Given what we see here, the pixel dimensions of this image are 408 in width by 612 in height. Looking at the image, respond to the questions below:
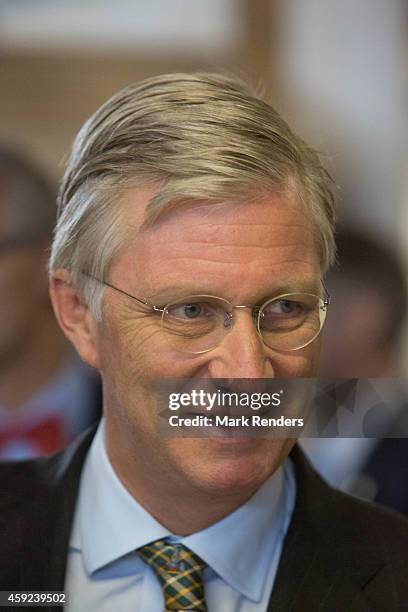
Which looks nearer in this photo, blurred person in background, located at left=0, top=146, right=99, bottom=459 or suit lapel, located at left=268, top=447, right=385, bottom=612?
suit lapel, located at left=268, top=447, right=385, bottom=612

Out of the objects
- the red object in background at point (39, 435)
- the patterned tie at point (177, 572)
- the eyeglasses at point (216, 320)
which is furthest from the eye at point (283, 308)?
the red object in background at point (39, 435)

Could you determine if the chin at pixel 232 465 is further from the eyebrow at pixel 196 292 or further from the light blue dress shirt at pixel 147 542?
the eyebrow at pixel 196 292

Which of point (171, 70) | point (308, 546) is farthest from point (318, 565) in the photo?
point (171, 70)

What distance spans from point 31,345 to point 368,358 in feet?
1.60

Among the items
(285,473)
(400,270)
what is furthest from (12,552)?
(400,270)

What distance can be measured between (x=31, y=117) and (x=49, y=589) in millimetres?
672

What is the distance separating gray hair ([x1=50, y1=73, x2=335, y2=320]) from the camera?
895mm

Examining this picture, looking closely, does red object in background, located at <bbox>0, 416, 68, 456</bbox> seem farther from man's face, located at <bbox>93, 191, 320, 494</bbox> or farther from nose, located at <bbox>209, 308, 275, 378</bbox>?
nose, located at <bbox>209, 308, 275, 378</bbox>

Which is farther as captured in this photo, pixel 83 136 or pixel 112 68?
pixel 112 68

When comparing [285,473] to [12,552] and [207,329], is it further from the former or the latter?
[12,552]

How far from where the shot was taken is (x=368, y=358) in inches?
41.8

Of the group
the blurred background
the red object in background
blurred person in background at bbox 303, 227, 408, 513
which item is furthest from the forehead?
the red object in background

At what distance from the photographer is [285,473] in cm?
104

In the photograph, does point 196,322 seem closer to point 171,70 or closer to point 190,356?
point 190,356
